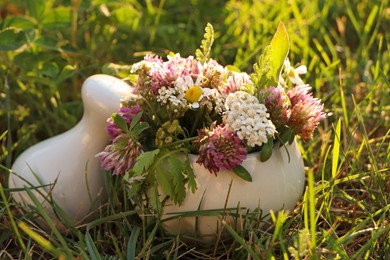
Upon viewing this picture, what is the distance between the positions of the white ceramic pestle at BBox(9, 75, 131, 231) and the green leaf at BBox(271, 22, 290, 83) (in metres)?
0.26

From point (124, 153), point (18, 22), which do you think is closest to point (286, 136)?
point (124, 153)

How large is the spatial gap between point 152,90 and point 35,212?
0.30 meters

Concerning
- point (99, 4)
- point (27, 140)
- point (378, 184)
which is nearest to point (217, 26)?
point (99, 4)

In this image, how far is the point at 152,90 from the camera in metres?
1.05

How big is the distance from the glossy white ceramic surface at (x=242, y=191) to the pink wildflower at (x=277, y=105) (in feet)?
0.18

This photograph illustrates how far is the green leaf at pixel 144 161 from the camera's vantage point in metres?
0.98

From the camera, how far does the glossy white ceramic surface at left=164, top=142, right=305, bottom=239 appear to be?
1.02 m

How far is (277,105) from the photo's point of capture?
102cm

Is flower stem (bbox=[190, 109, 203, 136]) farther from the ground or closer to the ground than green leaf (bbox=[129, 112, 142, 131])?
closer to the ground

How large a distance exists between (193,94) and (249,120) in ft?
0.32

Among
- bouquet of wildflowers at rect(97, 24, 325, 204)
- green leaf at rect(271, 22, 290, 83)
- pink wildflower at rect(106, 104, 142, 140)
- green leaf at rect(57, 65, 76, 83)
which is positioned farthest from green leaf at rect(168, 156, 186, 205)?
green leaf at rect(57, 65, 76, 83)

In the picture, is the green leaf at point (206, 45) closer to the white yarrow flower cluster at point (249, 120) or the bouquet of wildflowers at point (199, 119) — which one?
the bouquet of wildflowers at point (199, 119)

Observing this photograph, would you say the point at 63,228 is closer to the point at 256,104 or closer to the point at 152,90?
the point at 152,90

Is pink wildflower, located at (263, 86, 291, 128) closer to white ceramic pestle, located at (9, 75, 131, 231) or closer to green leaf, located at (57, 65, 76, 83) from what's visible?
white ceramic pestle, located at (9, 75, 131, 231)
